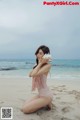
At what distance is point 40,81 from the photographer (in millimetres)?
3752

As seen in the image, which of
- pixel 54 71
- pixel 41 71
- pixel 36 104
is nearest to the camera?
pixel 41 71

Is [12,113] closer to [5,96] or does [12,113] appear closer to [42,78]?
[42,78]

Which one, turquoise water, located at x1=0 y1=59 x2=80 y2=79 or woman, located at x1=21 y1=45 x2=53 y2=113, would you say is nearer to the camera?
woman, located at x1=21 y1=45 x2=53 y2=113

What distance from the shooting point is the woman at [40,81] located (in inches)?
141

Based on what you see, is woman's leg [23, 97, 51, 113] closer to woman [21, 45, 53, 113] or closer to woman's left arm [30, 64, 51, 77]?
woman [21, 45, 53, 113]

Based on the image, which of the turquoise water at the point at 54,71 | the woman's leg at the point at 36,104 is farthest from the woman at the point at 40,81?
Result: the turquoise water at the point at 54,71

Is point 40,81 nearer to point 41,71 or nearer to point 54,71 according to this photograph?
point 41,71

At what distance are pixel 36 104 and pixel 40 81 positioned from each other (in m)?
0.37

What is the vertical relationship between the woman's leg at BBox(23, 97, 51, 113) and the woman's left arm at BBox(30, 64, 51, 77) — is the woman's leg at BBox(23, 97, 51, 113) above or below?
below

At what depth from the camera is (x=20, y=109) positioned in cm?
380

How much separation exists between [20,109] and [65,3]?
2434 mm

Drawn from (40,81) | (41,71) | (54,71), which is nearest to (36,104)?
(40,81)

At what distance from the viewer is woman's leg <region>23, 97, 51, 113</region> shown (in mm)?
3633

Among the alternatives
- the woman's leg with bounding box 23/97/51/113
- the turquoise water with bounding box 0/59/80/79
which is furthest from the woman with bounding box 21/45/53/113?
the turquoise water with bounding box 0/59/80/79
